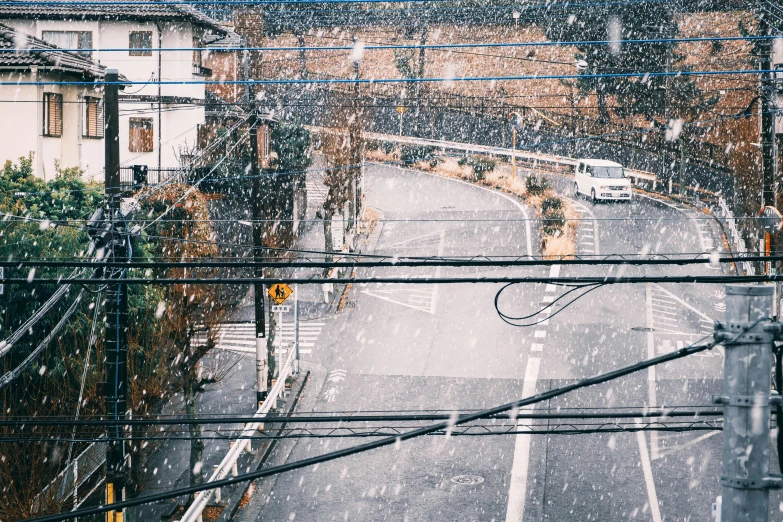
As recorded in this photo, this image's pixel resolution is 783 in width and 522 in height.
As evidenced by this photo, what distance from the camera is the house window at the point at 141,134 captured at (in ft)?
110

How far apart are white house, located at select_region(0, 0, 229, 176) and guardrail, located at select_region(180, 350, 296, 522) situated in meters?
15.3

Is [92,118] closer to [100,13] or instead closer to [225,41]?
[100,13]

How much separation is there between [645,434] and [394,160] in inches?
1328

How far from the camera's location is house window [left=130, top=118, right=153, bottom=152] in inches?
1323

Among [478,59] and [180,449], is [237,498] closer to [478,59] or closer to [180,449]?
[180,449]

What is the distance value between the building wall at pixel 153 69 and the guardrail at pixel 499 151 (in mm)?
8625

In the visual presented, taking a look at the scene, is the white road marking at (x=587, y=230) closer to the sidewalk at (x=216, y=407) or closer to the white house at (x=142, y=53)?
the sidewalk at (x=216, y=407)

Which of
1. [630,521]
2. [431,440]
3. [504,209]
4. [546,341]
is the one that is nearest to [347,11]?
[504,209]

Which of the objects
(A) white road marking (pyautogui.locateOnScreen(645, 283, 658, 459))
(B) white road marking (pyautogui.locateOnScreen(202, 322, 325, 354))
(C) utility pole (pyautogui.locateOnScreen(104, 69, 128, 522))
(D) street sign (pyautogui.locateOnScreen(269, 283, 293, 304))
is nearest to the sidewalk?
(B) white road marking (pyautogui.locateOnScreen(202, 322, 325, 354))

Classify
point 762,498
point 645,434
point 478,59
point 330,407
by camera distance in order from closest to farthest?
1. point 762,498
2. point 645,434
3. point 330,407
4. point 478,59

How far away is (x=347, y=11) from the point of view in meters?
57.2

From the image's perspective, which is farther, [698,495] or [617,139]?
[617,139]

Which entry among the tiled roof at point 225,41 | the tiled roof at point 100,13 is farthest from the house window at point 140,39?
the tiled roof at point 225,41

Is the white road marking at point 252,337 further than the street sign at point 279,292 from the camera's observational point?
Yes
